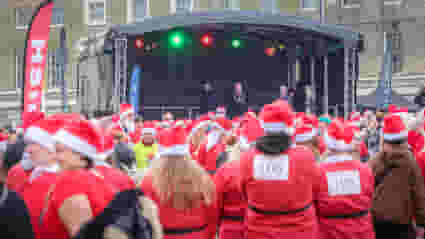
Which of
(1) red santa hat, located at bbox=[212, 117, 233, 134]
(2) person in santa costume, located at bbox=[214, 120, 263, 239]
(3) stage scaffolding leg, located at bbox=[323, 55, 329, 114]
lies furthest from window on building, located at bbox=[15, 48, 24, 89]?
(2) person in santa costume, located at bbox=[214, 120, 263, 239]

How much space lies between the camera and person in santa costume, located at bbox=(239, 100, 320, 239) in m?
4.97

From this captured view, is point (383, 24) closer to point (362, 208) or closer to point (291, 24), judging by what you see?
point (291, 24)

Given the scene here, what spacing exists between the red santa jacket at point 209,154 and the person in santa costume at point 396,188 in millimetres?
2197

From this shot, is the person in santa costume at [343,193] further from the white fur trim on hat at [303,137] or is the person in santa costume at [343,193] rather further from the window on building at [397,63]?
the window on building at [397,63]

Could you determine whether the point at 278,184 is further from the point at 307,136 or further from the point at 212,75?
the point at 212,75

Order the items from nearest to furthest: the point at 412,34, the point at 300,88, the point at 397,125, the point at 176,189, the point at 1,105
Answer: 1. the point at 176,189
2. the point at 397,125
3. the point at 300,88
4. the point at 412,34
5. the point at 1,105

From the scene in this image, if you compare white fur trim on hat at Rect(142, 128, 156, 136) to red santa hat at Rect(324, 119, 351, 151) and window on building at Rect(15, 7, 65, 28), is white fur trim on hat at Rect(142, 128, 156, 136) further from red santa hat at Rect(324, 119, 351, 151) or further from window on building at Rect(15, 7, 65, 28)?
window on building at Rect(15, 7, 65, 28)

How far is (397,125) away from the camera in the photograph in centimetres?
613

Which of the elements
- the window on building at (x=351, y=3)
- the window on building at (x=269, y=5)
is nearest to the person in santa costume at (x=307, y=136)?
the window on building at (x=351, y=3)

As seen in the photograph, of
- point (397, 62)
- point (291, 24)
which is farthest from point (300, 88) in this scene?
point (397, 62)

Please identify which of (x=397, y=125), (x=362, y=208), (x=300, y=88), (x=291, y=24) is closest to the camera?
(x=362, y=208)

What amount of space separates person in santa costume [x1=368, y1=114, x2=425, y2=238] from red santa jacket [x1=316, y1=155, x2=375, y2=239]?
18.7 inches

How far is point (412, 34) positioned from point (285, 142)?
37481 millimetres

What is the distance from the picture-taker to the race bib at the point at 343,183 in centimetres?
549
